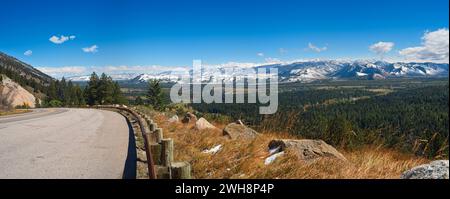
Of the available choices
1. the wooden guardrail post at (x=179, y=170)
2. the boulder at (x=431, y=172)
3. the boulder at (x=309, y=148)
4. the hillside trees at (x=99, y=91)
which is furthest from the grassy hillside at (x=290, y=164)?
the hillside trees at (x=99, y=91)

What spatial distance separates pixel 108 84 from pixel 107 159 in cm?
7205

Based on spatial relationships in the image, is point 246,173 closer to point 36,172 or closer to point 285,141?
point 285,141

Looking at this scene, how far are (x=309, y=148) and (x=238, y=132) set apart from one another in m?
3.65

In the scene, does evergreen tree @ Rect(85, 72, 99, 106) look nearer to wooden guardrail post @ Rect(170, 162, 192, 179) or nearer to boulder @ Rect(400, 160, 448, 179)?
wooden guardrail post @ Rect(170, 162, 192, 179)

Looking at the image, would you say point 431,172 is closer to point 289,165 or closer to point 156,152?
point 289,165

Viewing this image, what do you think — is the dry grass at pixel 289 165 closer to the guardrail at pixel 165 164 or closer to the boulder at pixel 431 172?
the boulder at pixel 431 172

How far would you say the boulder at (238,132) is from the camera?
1090 centimetres

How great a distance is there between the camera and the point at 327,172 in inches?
244

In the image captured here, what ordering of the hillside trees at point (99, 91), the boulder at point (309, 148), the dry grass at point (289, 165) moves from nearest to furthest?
the dry grass at point (289, 165) < the boulder at point (309, 148) < the hillside trees at point (99, 91)

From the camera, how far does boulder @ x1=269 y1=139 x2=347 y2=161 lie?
24.7 ft

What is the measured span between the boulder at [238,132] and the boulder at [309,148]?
2.61m

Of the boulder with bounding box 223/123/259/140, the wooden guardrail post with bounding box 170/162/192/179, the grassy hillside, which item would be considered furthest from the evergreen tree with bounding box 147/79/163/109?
the wooden guardrail post with bounding box 170/162/192/179

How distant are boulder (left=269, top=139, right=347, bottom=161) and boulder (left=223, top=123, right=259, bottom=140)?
2606mm
